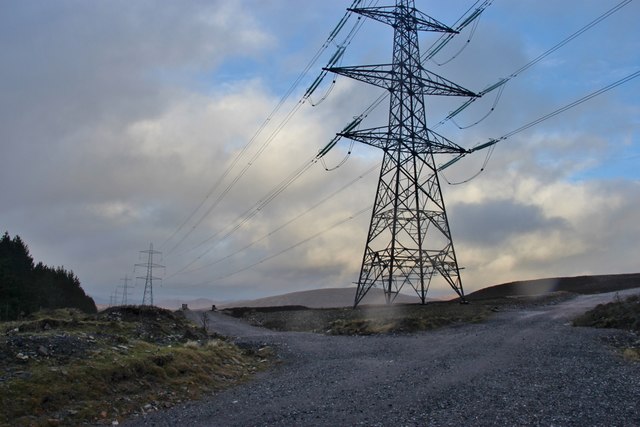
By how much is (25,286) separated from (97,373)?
170ft

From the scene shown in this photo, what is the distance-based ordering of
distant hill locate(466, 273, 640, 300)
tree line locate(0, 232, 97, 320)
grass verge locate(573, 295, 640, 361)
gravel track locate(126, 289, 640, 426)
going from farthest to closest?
tree line locate(0, 232, 97, 320)
distant hill locate(466, 273, 640, 300)
grass verge locate(573, 295, 640, 361)
gravel track locate(126, 289, 640, 426)

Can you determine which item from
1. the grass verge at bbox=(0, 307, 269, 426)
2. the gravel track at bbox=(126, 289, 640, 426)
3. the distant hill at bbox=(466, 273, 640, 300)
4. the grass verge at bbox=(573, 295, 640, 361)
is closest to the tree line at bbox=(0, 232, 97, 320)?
the grass verge at bbox=(0, 307, 269, 426)

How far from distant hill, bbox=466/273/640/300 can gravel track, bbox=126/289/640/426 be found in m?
23.3

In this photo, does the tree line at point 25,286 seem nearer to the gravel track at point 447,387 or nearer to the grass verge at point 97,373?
the grass verge at point 97,373

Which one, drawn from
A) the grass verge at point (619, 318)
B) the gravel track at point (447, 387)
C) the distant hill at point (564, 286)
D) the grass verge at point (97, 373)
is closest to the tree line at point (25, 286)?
the grass verge at point (97, 373)

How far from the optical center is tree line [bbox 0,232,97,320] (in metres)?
51.9

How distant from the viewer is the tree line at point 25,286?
51938 mm

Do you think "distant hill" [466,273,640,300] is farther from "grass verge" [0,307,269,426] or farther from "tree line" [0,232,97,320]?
"tree line" [0,232,97,320]

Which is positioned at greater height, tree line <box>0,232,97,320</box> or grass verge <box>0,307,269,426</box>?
tree line <box>0,232,97,320</box>

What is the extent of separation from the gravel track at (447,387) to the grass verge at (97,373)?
0.98m

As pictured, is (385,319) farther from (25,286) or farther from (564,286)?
(25,286)

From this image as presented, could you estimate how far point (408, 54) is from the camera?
33.9 meters

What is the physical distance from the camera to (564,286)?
47312 millimetres

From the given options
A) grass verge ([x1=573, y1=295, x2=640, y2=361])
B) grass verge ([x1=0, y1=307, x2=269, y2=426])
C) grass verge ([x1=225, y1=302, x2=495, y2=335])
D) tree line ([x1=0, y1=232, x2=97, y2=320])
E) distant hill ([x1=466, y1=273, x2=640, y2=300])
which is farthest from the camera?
tree line ([x1=0, y1=232, x2=97, y2=320])
